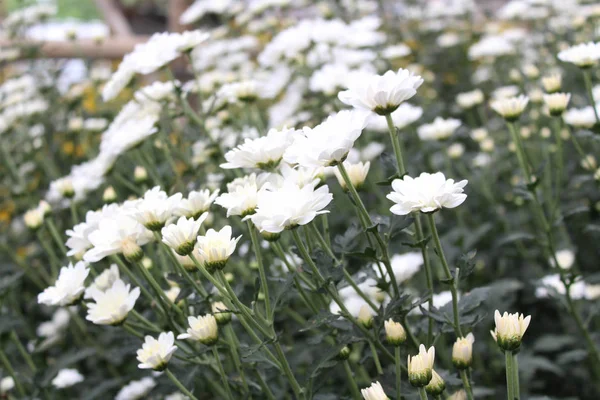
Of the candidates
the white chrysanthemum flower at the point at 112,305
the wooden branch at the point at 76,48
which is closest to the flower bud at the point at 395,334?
Answer: the white chrysanthemum flower at the point at 112,305

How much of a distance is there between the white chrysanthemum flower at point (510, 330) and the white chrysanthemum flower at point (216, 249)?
43 centimetres

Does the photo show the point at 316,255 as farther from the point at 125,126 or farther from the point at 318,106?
the point at 318,106

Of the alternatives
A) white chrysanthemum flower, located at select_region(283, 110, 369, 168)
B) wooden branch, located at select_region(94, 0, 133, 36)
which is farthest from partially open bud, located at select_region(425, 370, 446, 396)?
wooden branch, located at select_region(94, 0, 133, 36)

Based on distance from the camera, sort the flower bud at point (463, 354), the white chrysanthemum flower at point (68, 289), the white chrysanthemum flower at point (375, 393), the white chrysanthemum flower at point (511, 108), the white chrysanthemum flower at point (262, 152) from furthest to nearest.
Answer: the white chrysanthemum flower at point (511, 108), the white chrysanthemum flower at point (68, 289), the white chrysanthemum flower at point (262, 152), the flower bud at point (463, 354), the white chrysanthemum flower at point (375, 393)

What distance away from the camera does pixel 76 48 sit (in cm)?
385

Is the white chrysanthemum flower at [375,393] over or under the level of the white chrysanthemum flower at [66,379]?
over

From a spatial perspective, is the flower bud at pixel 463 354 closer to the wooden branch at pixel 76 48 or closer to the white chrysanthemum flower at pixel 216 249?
the white chrysanthemum flower at pixel 216 249

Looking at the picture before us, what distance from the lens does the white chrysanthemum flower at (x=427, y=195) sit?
43.4 inches

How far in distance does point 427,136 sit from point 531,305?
2.55 feet

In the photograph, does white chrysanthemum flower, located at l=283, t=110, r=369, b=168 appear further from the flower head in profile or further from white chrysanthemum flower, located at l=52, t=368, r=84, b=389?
white chrysanthemum flower, located at l=52, t=368, r=84, b=389

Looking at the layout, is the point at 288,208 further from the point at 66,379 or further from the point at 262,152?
the point at 66,379

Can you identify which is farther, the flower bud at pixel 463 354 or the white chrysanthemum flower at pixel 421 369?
the flower bud at pixel 463 354

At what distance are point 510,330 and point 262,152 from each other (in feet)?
1.70

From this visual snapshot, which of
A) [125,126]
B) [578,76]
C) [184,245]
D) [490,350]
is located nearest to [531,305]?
[490,350]
